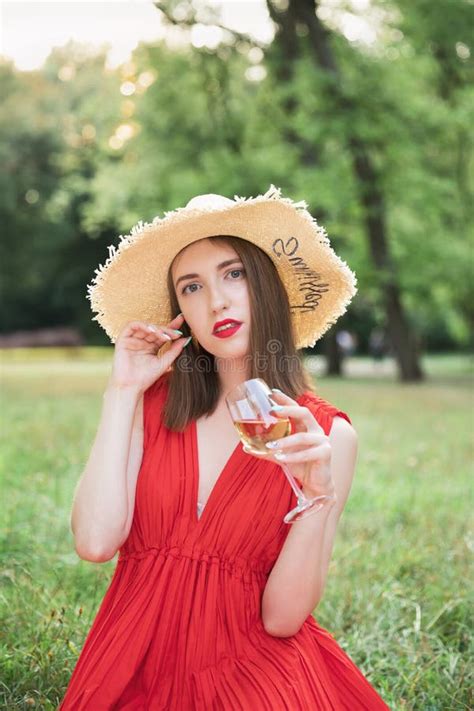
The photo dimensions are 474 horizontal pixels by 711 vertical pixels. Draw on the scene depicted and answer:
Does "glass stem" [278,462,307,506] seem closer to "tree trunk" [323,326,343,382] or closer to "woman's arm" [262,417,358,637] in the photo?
"woman's arm" [262,417,358,637]

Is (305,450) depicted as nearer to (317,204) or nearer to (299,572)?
(299,572)

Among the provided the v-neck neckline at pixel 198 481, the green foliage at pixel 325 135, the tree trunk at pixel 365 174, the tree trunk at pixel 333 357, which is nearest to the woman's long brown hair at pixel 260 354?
the v-neck neckline at pixel 198 481

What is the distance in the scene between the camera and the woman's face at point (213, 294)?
2492 mm

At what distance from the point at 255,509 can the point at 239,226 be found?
86 cm

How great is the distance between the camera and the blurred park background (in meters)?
3.83

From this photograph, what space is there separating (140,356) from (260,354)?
37cm

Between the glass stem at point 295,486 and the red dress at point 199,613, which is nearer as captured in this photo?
the glass stem at point 295,486

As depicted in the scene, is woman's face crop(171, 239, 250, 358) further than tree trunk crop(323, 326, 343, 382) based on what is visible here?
No

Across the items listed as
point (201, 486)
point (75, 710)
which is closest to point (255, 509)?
point (201, 486)

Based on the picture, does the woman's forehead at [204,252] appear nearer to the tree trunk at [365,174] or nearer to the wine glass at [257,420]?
the wine glass at [257,420]

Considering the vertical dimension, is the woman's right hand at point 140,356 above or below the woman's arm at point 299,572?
above

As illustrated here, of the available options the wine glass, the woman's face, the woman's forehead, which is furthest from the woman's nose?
the wine glass

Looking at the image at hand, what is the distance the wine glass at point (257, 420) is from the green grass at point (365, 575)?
1.48 m

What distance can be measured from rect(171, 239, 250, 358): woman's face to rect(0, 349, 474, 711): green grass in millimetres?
1256
